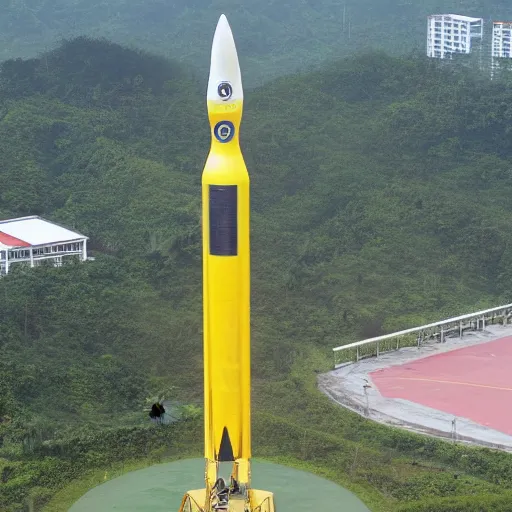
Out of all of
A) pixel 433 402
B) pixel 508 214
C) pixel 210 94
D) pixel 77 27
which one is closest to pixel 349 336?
pixel 433 402

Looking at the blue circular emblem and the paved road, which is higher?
the blue circular emblem

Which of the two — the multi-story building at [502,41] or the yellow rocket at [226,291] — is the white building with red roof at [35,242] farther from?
the multi-story building at [502,41]

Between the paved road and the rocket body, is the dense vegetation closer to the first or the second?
the paved road

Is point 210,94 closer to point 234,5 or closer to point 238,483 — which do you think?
point 238,483

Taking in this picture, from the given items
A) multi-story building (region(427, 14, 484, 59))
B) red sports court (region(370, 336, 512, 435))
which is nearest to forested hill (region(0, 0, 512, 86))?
multi-story building (region(427, 14, 484, 59))

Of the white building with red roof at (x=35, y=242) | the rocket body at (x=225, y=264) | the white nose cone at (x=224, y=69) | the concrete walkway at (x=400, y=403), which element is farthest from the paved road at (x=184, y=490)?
the white building with red roof at (x=35, y=242)

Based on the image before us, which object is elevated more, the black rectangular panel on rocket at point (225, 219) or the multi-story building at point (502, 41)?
the multi-story building at point (502, 41)

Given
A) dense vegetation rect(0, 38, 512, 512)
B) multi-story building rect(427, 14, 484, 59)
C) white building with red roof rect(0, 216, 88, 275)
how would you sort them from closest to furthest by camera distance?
dense vegetation rect(0, 38, 512, 512)
white building with red roof rect(0, 216, 88, 275)
multi-story building rect(427, 14, 484, 59)
